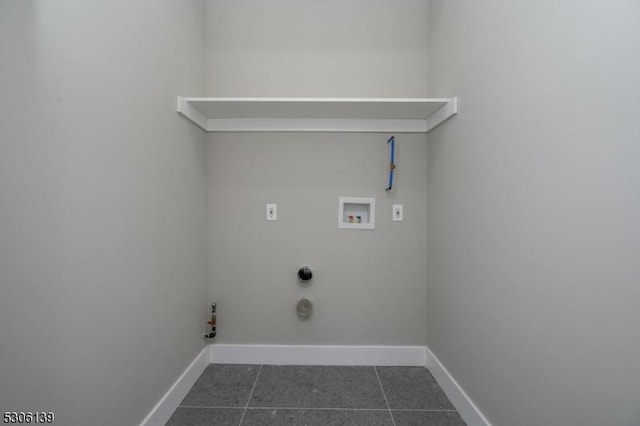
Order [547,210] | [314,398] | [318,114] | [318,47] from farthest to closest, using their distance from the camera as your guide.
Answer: [318,47] < [318,114] < [314,398] < [547,210]

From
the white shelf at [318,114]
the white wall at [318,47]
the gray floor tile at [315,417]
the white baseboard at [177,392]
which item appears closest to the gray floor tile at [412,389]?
the gray floor tile at [315,417]

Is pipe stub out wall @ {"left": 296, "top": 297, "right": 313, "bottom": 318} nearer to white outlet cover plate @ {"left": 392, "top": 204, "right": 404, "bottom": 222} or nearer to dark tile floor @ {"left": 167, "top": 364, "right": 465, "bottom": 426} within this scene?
dark tile floor @ {"left": 167, "top": 364, "right": 465, "bottom": 426}

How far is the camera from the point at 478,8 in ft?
4.44

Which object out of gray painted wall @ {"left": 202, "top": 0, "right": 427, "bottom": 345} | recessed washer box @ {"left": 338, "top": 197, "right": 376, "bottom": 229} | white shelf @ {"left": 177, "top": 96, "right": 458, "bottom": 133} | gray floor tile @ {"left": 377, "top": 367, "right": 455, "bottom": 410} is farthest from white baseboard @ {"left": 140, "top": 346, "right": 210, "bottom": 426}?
white shelf @ {"left": 177, "top": 96, "right": 458, "bottom": 133}

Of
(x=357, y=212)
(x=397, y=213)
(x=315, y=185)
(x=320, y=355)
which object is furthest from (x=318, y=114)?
(x=320, y=355)

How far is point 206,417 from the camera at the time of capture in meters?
1.49

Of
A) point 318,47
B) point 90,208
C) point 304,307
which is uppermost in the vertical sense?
point 318,47

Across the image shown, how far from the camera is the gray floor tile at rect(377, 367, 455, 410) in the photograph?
5.23 feet

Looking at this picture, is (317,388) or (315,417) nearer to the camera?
(315,417)

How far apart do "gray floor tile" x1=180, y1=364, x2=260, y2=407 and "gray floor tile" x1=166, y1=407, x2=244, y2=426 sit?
4cm

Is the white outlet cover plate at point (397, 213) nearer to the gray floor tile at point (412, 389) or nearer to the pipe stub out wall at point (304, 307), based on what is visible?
the pipe stub out wall at point (304, 307)

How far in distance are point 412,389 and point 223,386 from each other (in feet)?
3.90

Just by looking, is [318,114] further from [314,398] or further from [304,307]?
[314,398]

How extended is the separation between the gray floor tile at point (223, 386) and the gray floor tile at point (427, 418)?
2.86 ft
